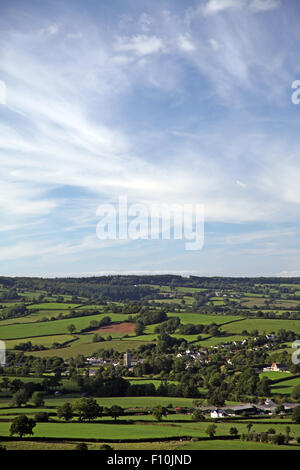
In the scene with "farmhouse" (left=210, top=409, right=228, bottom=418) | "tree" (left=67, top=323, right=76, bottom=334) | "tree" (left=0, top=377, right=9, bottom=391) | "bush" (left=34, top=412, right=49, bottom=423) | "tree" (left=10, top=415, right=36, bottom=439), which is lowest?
"farmhouse" (left=210, top=409, right=228, bottom=418)

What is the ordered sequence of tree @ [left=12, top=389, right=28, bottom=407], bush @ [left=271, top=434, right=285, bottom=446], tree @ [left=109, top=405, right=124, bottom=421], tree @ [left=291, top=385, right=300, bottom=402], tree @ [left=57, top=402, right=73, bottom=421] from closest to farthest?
bush @ [left=271, top=434, right=285, bottom=446], tree @ [left=57, top=402, right=73, bottom=421], tree @ [left=109, top=405, right=124, bottom=421], tree @ [left=12, top=389, right=28, bottom=407], tree @ [left=291, top=385, right=300, bottom=402]

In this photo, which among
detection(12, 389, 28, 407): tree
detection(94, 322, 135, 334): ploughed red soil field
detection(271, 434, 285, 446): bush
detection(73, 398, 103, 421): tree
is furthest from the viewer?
detection(94, 322, 135, 334): ploughed red soil field

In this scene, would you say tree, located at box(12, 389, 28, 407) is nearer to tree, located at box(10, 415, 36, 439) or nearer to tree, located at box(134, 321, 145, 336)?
tree, located at box(10, 415, 36, 439)

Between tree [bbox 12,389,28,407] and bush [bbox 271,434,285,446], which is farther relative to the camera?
tree [bbox 12,389,28,407]

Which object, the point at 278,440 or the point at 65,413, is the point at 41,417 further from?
the point at 278,440

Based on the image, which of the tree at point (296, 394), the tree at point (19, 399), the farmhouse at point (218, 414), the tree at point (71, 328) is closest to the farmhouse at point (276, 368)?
the tree at point (296, 394)

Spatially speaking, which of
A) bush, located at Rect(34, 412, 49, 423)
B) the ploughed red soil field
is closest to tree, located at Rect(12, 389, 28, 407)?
bush, located at Rect(34, 412, 49, 423)

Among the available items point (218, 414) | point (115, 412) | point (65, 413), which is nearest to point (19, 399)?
point (65, 413)

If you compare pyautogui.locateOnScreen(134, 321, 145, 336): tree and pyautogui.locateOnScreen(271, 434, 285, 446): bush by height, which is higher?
pyautogui.locateOnScreen(271, 434, 285, 446): bush
